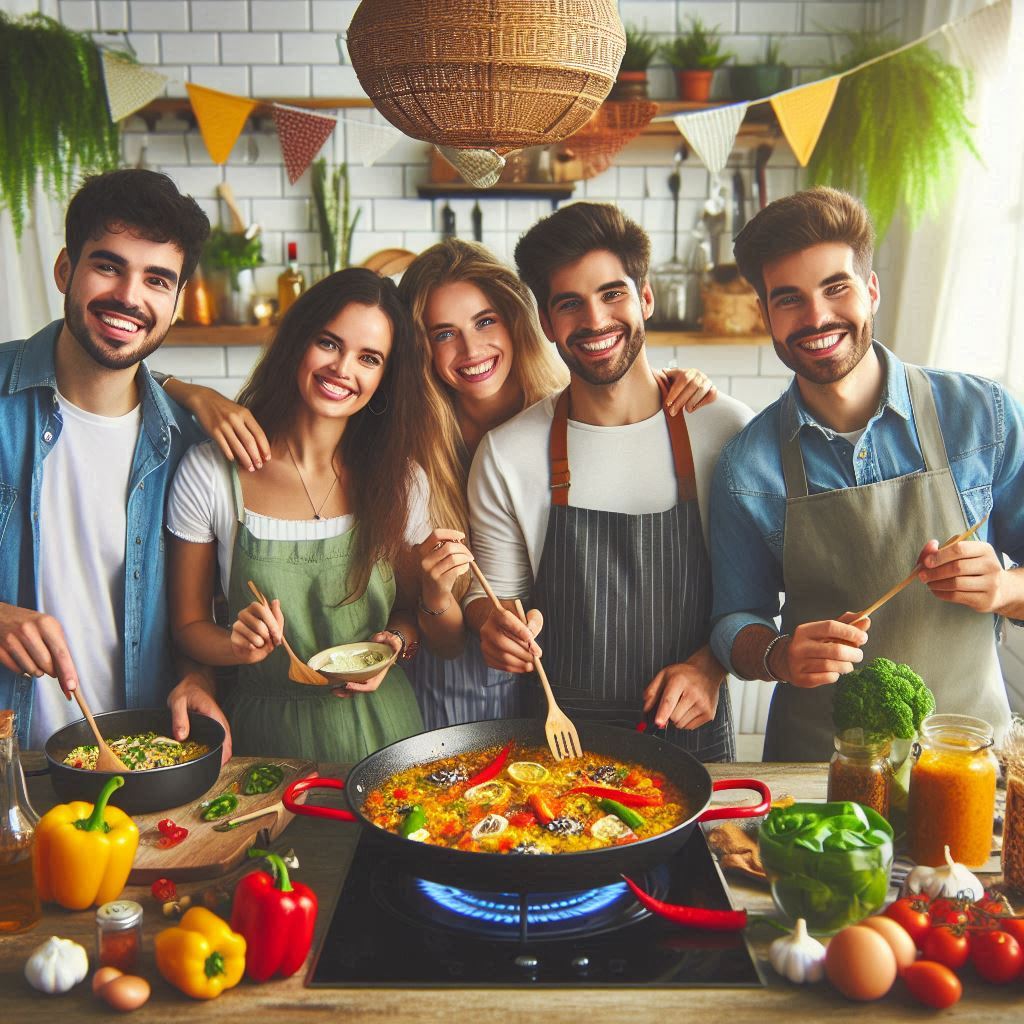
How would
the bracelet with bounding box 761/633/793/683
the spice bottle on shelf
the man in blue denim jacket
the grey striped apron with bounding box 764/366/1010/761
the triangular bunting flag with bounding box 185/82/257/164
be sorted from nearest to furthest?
the bracelet with bounding box 761/633/793/683 → the grey striped apron with bounding box 764/366/1010/761 → the man in blue denim jacket → the triangular bunting flag with bounding box 185/82/257/164 → the spice bottle on shelf

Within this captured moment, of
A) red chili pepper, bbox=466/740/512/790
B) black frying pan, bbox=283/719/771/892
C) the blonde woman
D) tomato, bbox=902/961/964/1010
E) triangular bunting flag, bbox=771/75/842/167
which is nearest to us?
tomato, bbox=902/961/964/1010

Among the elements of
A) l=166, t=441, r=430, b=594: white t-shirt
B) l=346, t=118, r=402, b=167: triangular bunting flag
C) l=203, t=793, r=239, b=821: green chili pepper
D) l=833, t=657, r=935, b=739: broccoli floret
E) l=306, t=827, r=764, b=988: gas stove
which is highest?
l=346, t=118, r=402, b=167: triangular bunting flag

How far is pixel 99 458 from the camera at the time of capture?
2203 mm

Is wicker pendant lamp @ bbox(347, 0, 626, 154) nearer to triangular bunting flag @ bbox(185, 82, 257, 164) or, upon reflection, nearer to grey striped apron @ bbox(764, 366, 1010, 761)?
grey striped apron @ bbox(764, 366, 1010, 761)

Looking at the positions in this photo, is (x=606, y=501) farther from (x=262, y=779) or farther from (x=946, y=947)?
(x=946, y=947)

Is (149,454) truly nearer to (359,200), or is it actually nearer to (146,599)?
(146,599)

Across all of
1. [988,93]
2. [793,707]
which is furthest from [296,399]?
[988,93]

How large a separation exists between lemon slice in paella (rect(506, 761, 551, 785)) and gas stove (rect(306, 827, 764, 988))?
0.26 metres

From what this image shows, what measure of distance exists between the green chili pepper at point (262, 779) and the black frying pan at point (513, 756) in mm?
126

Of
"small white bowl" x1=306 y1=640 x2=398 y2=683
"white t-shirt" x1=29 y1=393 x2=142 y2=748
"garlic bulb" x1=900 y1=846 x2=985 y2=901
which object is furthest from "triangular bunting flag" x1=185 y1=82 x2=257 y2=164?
"garlic bulb" x1=900 y1=846 x2=985 y2=901

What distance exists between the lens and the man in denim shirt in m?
1.98

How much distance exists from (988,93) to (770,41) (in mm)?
1373

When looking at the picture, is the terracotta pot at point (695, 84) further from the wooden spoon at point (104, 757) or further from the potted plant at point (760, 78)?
the wooden spoon at point (104, 757)

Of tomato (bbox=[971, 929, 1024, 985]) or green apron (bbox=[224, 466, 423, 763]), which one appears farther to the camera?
green apron (bbox=[224, 466, 423, 763])
